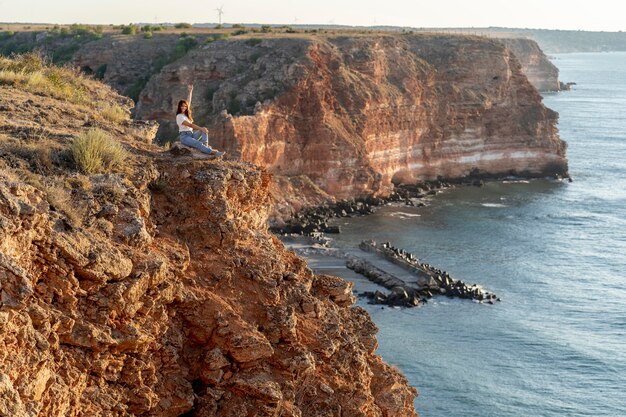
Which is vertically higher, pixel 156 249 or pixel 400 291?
pixel 156 249

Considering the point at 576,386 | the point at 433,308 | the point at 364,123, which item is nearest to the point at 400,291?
the point at 433,308

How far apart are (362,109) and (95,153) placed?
247 ft

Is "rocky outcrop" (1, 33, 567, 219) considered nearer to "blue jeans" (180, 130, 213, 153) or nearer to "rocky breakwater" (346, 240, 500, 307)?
"rocky breakwater" (346, 240, 500, 307)

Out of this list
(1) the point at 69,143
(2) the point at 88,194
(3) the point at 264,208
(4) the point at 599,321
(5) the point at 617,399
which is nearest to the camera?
(2) the point at 88,194

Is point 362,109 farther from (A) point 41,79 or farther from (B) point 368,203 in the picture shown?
(A) point 41,79

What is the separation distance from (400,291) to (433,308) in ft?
7.61

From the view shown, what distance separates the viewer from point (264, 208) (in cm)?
1505

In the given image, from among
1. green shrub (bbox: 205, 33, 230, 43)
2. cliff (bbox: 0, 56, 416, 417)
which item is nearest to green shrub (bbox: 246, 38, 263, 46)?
green shrub (bbox: 205, 33, 230, 43)

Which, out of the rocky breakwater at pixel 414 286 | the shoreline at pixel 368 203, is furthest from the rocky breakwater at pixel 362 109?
the rocky breakwater at pixel 414 286

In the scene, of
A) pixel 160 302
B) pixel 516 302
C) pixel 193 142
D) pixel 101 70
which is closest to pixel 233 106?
pixel 101 70

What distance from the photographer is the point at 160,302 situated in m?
11.5

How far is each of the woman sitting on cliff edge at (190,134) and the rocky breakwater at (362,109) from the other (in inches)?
2228

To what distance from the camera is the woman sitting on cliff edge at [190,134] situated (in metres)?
14.5

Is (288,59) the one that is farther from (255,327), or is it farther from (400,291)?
(255,327)
